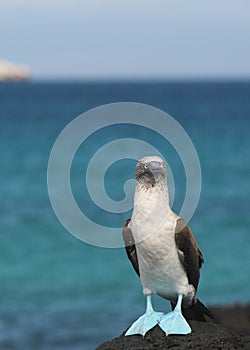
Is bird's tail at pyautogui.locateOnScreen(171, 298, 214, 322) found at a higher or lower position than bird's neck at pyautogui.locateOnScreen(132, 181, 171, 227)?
lower

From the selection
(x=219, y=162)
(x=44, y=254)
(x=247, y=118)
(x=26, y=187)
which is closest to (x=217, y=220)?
(x=44, y=254)

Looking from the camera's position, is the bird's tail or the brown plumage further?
the bird's tail

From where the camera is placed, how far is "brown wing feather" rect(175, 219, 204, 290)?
5.71m

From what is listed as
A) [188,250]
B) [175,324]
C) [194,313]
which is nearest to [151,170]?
[188,250]

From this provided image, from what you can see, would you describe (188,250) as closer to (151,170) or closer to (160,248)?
(160,248)

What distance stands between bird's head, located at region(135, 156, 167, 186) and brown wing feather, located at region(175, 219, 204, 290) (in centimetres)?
32

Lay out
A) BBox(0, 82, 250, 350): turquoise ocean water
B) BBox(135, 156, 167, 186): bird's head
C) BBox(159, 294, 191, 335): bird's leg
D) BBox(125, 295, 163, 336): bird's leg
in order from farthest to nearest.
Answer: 1. BBox(0, 82, 250, 350): turquoise ocean water
2. BBox(125, 295, 163, 336): bird's leg
3. BBox(159, 294, 191, 335): bird's leg
4. BBox(135, 156, 167, 186): bird's head

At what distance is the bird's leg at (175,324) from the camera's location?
5645 millimetres

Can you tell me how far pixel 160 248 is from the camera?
568 cm

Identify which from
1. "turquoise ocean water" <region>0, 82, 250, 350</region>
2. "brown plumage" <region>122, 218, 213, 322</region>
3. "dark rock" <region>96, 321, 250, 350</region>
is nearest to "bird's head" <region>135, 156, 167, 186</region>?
"brown plumage" <region>122, 218, 213, 322</region>

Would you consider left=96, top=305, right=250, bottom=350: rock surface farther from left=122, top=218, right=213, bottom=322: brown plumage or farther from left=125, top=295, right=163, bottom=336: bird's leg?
left=122, top=218, right=213, bottom=322: brown plumage

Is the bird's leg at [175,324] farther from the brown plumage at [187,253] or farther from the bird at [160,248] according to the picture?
the brown plumage at [187,253]

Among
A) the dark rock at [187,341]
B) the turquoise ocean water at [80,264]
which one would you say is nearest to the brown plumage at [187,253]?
the dark rock at [187,341]

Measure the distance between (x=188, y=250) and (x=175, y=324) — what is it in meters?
0.48
